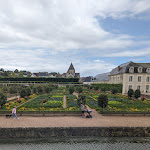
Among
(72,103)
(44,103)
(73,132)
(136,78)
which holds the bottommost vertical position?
(73,132)

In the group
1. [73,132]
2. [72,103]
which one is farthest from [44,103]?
[73,132]

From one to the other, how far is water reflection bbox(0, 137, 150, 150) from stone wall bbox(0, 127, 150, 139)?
40 cm

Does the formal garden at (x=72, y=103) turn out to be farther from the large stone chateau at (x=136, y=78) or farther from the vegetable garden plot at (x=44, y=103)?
the large stone chateau at (x=136, y=78)

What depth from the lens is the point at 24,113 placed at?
1526cm

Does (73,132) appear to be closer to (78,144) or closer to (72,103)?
(78,144)

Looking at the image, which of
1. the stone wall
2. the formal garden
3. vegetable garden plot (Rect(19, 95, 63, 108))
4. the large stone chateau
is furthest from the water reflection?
the large stone chateau

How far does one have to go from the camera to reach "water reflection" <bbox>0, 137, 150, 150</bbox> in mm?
9906

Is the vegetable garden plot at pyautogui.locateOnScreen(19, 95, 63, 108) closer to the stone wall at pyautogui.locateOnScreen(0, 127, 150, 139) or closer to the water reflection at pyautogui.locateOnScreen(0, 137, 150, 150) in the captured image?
the stone wall at pyautogui.locateOnScreen(0, 127, 150, 139)

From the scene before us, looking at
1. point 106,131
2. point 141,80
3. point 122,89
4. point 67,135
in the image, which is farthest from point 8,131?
point 141,80

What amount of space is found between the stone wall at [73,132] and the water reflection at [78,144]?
40 cm

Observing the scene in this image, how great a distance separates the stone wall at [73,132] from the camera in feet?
36.3

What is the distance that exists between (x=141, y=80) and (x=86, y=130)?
3518 cm

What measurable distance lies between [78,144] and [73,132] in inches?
46.3

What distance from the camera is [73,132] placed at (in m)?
11.3
